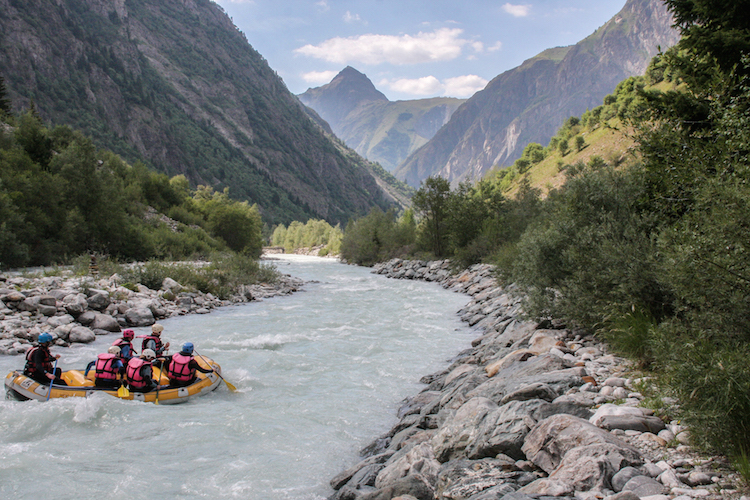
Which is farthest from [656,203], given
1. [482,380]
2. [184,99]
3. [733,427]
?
[184,99]

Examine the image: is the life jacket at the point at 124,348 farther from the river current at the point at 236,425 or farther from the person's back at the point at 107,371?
the river current at the point at 236,425

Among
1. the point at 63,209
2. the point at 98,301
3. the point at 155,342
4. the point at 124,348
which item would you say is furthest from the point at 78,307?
the point at 63,209

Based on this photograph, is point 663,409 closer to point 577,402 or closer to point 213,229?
point 577,402

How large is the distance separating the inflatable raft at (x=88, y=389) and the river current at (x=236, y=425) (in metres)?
0.20

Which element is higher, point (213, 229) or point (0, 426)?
point (213, 229)

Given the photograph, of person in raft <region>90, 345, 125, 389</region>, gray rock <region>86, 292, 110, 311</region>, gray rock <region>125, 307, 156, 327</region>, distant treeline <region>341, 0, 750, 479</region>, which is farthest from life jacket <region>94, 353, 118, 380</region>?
distant treeline <region>341, 0, 750, 479</region>

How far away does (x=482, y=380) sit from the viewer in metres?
8.27

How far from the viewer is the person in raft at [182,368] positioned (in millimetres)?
9180

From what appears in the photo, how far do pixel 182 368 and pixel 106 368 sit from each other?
4.74 feet

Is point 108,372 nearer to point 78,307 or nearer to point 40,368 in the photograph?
point 40,368

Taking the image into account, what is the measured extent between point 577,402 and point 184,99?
192 m

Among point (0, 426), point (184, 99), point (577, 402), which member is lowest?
point (0, 426)

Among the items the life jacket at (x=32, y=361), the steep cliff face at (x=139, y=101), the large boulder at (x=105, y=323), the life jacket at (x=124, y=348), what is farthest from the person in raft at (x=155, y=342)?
the steep cliff face at (x=139, y=101)

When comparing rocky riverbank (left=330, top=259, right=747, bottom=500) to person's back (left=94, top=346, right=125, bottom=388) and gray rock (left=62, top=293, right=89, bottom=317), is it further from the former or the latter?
gray rock (left=62, top=293, right=89, bottom=317)
